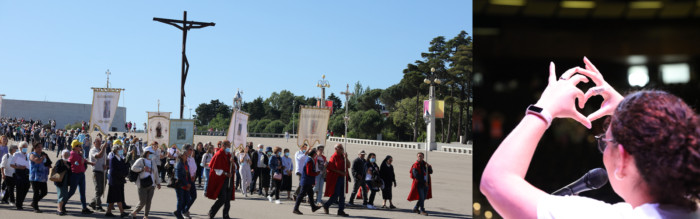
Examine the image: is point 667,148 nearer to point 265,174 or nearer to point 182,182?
point 182,182

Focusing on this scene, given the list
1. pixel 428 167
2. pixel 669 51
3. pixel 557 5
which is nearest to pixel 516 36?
pixel 557 5

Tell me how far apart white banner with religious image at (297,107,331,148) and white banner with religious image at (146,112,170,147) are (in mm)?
5837

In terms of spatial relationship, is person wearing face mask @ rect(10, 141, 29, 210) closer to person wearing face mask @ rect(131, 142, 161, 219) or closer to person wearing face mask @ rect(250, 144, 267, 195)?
person wearing face mask @ rect(131, 142, 161, 219)

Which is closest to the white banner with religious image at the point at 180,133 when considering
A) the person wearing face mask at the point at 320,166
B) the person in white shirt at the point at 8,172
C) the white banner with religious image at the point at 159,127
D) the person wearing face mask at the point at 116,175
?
the white banner with religious image at the point at 159,127

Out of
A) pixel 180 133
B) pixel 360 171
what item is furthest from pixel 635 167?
pixel 180 133

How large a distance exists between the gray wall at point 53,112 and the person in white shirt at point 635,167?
10433cm

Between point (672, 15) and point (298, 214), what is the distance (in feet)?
36.4

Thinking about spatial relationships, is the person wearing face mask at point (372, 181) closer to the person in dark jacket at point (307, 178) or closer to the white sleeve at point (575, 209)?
the person in dark jacket at point (307, 178)

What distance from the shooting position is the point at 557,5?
14.4 ft

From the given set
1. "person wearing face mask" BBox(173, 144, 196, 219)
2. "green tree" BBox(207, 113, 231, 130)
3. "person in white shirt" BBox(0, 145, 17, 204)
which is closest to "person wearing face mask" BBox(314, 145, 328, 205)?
"person wearing face mask" BBox(173, 144, 196, 219)

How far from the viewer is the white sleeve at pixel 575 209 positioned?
1.59 m

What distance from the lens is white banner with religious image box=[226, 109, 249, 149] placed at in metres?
15.1

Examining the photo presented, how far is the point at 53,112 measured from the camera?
102 meters

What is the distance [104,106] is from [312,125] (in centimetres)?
761
